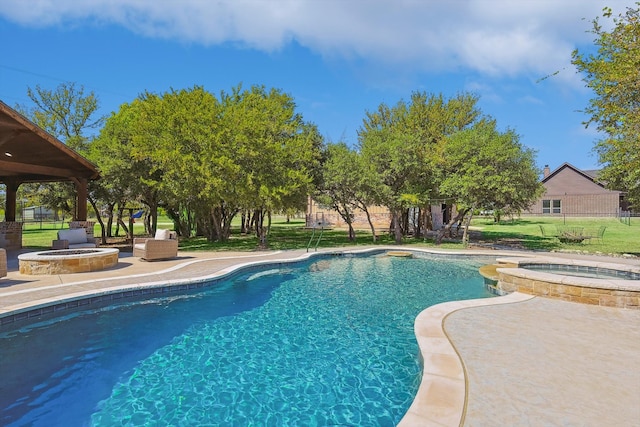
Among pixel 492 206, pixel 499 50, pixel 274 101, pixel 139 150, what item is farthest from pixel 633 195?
pixel 139 150

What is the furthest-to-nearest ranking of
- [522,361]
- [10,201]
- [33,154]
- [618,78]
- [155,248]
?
[10,201] → [33,154] → [155,248] → [618,78] → [522,361]

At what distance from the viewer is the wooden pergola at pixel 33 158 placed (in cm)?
1075

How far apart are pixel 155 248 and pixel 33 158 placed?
710cm

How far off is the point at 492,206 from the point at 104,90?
25.4m

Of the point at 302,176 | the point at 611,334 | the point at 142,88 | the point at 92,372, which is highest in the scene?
the point at 142,88

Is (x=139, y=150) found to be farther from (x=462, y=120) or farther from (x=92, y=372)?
(x=462, y=120)

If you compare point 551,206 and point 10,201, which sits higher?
point 551,206

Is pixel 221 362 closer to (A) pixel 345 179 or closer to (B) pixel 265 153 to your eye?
(B) pixel 265 153

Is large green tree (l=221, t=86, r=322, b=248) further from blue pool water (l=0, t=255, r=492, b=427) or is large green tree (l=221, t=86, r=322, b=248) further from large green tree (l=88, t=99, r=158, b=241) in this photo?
blue pool water (l=0, t=255, r=492, b=427)

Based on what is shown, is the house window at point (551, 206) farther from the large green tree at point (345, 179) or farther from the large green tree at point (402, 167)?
the large green tree at point (345, 179)

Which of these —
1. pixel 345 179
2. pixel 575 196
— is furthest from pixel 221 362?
pixel 575 196

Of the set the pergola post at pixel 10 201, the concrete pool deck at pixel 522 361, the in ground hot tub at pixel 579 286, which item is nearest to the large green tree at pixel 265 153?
the concrete pool deck at pixel 522 361

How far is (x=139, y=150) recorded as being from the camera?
15.2m

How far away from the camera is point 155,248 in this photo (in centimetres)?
1116
